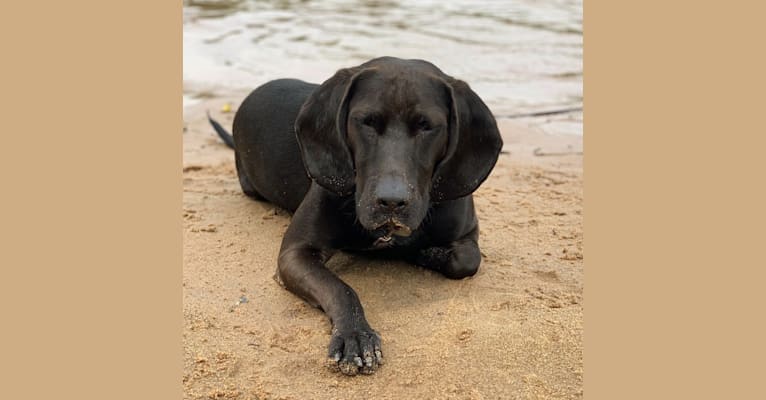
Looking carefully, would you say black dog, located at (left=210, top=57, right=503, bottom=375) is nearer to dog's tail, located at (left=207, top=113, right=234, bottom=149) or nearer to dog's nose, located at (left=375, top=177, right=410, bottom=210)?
dog's nose, located at (left=375, top=177, right=410, bottom=210)

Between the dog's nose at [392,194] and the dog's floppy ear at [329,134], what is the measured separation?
0.42 m

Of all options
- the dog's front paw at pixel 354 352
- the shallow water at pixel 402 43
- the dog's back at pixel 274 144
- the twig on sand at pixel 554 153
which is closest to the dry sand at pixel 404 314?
the dog's front paw at pixel 354 352

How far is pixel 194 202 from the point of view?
589 cm

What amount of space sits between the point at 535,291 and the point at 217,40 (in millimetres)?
8719

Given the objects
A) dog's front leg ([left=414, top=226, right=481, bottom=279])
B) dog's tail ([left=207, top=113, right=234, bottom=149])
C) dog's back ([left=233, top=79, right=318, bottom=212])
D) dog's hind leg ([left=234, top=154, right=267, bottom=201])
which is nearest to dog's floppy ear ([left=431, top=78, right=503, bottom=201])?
dog's front leg ([left=414, top=226, right=481, bottom=279])

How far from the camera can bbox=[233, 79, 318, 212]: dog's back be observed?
5.37 m

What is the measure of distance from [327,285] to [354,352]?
584mm

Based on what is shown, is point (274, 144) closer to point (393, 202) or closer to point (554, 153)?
point (393, 202)

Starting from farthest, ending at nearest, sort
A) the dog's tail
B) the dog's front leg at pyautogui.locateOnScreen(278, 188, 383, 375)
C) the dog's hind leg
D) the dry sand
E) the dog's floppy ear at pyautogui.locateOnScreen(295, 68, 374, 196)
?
the dog's tail
the dog's hind leg
the dog's floppy ear at pyautogui.locateOnScreen(295, 68, 374, 196)
the dog's front leg at pyautogui.locateOnScreen(278, 188, 383, 375)
the dry sand

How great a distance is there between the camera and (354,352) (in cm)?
368

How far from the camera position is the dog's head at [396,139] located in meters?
3.98

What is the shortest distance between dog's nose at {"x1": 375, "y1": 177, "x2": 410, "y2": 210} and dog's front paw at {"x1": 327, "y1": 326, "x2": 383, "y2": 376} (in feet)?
1.84

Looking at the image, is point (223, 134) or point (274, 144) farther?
point (223, 134)

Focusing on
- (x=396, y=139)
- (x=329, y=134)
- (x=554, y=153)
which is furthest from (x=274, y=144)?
(x=554, y=153)
